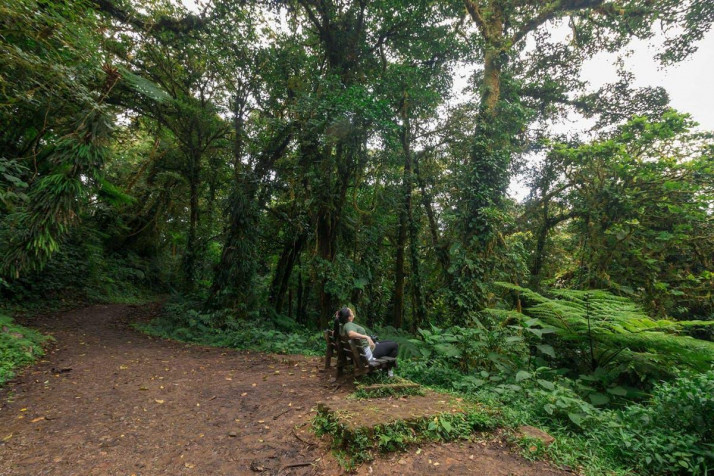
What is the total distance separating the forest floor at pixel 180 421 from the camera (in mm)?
3113

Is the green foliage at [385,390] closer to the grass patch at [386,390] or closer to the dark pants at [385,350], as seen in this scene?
the grass patch at [386,390]

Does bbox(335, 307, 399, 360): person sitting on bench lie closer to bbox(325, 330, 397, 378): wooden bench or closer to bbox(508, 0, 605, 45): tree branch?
bbox(325, 330, 397, 378): wooden bench

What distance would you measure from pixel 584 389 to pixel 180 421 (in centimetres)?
585

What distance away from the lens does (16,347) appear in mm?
5906

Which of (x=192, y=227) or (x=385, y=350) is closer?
(x=385, y=350)

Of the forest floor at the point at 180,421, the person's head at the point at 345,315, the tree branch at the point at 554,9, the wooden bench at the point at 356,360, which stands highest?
the tree branch at the point at 554,9

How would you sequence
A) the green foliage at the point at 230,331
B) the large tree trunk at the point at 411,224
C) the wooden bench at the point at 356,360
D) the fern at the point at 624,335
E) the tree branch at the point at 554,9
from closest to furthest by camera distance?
the fern at the point at 624,335
the wooden bench at the point at 356,360
the green foliage at the point at 230,331
the tree branch at the point at 554,9
the large tree trunk at the point at 411,224

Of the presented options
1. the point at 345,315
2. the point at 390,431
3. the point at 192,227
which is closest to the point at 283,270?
the point at 192,227

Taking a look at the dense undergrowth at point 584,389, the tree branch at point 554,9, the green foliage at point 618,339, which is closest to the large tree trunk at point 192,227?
the dense undergrowth at point 584,389

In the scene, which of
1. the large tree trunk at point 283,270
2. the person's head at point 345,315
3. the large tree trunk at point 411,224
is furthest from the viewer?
the large tree trunk at point 283,270

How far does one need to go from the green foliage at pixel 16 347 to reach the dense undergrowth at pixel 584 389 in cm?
397

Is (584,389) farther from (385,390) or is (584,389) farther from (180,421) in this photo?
(180,421)

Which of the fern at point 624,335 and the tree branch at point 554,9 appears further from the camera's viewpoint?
the tree branch at point 554,9

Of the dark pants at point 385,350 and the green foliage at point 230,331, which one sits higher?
the dark pants at point 385,350
